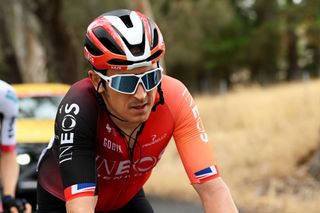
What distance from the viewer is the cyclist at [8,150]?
13.8 feet

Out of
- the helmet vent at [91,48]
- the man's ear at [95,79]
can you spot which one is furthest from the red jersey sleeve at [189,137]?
the helmet vent at [91,48]

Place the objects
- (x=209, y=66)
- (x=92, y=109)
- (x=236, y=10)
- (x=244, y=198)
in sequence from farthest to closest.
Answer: (x=236, y=10)
(x=209, y=66)
(x=244, y=198)
(x=92, y=109)

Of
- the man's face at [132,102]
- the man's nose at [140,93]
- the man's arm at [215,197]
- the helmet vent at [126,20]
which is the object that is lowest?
the man's arm at [215,197]

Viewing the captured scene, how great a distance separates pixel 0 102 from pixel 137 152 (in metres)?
1.19

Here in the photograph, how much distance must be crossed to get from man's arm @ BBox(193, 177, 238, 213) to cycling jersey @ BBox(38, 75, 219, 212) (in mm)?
39

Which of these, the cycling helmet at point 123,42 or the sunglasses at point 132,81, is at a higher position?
the cycling helmet at point 123,42

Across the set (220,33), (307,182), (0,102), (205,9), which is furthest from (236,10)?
(0,102)

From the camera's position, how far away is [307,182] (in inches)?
364

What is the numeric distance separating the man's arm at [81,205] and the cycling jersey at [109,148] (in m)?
0.02

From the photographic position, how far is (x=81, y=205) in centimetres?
308

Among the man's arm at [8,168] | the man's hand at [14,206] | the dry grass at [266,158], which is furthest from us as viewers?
the dry grass at [266,158]

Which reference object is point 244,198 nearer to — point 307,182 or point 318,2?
point 307,182

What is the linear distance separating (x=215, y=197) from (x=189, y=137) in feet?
1.03

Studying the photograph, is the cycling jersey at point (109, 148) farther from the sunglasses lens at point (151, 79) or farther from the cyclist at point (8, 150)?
the cyclist at point (8, 150)
